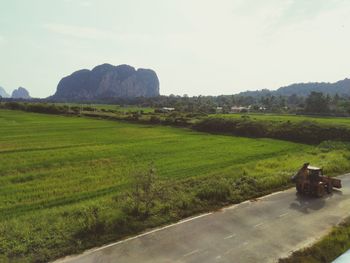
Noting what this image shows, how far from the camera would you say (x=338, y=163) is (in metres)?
32.0

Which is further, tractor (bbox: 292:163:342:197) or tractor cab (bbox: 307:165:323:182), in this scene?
tractor cab (bbox: 307:165:323:182)

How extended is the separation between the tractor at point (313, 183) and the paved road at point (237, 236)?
1.35 metres

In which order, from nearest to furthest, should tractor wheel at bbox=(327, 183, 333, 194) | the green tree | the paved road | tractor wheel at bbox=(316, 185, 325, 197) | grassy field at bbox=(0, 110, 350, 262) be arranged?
1. the paved road
2. grassy field at bbox=(0, 110, 350, 262)
3. tractor wheel at bbox=(316, 185, 325, 197)
4. tractor wheel at bbox=(327, 183, 333, 194)
5. the green tree

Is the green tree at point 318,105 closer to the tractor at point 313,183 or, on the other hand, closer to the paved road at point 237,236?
the tractor at point 313,183

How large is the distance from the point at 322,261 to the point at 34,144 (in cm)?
3536

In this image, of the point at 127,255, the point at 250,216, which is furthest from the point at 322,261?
the point at 127,255

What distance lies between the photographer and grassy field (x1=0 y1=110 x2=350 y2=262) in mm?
15383

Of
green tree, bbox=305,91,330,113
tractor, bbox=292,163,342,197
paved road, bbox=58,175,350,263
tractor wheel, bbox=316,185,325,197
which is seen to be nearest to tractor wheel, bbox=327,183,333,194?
tractor, bbox=292,163,342,197

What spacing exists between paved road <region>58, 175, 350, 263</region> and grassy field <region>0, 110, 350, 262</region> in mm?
1050

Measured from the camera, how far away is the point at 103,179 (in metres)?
25.8

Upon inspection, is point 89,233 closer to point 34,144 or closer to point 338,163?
point 338,163

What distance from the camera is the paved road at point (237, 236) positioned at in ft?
46.6

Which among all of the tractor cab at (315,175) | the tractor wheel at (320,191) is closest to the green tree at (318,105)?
the tractor cab at (315,175)

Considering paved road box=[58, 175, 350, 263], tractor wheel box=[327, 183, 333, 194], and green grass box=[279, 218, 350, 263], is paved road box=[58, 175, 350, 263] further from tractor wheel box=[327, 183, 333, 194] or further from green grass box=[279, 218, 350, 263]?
tractor wheel box=[327, 183, 333, 194]
